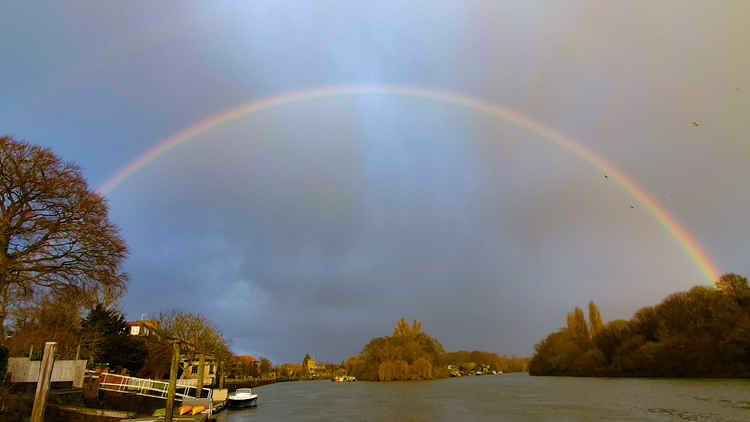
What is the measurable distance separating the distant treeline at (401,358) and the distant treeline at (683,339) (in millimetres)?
30837

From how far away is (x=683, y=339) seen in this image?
6331cm

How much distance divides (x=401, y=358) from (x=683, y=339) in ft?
165

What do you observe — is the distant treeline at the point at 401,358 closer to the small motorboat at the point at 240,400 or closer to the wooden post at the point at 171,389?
the small motorboat at the point at 240,400

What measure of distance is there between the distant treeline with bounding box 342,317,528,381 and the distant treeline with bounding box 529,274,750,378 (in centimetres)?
3084

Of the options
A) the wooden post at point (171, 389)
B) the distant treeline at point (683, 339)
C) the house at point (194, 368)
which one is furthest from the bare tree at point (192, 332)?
the distant treeline at point (683, 339)

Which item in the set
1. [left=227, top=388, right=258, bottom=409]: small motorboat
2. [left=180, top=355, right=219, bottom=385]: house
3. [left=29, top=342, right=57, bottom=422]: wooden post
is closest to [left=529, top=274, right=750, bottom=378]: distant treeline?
[left=227, top=388, right=258, bottom=409]: small motorboat

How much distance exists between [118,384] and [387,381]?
7150 centimetres

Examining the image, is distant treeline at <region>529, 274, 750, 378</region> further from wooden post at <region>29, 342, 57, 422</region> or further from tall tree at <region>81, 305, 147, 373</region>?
tall tree at <region>81, 305, 147, 373</region>

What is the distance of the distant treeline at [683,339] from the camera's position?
187 ft

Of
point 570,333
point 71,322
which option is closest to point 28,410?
point 71,322

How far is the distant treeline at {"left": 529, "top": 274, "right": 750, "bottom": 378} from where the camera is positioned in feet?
187

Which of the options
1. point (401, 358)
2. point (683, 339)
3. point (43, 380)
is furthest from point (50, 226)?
point (401, 358)

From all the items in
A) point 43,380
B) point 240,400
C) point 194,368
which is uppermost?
point 43,380

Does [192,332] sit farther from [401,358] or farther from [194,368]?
[401,358]
